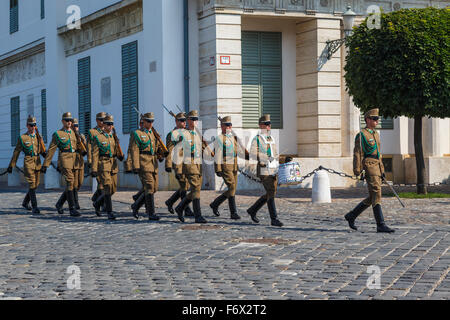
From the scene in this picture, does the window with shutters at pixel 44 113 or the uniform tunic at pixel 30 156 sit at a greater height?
the window with shutters at pixel 44 113

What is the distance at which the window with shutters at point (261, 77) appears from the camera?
2173 cm

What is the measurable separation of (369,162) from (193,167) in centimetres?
297

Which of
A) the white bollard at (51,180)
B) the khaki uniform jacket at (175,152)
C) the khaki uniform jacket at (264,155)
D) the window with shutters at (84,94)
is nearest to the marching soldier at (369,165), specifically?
the khaki uniform jacket at (264,155)

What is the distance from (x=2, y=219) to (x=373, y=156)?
6.63 m

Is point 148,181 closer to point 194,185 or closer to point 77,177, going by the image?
point 194,185

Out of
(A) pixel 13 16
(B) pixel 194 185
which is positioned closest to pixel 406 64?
(B) pixel 194 185

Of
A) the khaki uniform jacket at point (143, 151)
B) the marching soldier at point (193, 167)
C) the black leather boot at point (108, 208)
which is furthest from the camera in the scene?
the black leather boot at point (108, 208)

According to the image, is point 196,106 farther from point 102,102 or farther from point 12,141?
point 12,141

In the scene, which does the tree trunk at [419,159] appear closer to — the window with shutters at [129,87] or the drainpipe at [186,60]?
the drainpipe at [186,60]

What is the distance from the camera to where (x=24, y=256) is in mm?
9203

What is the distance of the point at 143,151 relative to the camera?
13.2 metres

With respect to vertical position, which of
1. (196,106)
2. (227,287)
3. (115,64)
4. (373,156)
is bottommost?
(227,287)
